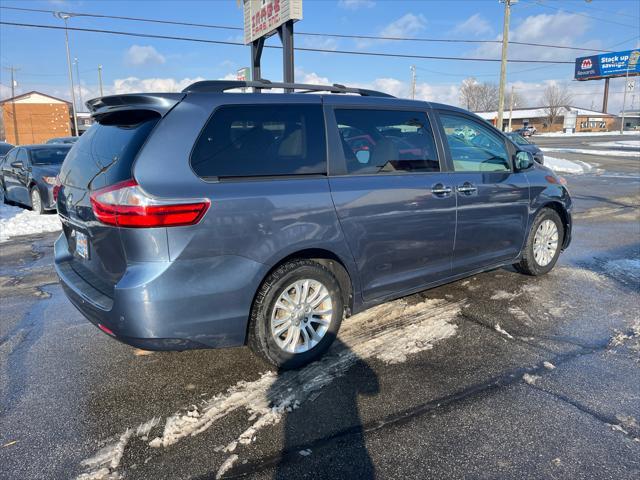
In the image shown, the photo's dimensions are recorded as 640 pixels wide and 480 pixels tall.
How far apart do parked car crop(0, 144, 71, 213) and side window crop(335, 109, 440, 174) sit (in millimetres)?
8139

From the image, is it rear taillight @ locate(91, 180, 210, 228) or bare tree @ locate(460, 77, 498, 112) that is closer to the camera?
rear taillight @ locate(91, 180, 210, 228)

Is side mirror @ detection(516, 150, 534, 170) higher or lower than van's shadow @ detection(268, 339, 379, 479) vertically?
higher

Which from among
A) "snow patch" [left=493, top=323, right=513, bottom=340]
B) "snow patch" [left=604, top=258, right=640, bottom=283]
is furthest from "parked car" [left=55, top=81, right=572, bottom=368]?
"snow patch" [left=604, top=258, right=640, bottom=283]

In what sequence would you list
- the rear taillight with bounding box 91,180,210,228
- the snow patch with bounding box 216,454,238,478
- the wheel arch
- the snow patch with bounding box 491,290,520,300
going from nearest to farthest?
the snow patch with bounding box 216,454,238,478 < the rear taillight with bounding box 91,180,210,228 < the snow patch with bounding box 491,290,520,300 < the wheel arch

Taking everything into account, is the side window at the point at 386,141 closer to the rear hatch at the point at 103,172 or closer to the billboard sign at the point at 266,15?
the rear hatch at the point at 103,172

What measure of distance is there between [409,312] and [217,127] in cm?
247

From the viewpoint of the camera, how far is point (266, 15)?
11.4 metres

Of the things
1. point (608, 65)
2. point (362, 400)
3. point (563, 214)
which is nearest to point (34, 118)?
point (563, 214)

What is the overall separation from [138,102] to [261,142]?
2.64 feet

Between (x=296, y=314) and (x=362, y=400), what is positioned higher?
(x=296, y=314)

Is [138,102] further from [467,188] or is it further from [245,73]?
[245,73]

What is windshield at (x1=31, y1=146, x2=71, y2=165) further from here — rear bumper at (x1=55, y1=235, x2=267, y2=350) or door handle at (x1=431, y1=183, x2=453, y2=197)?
door handle at (x1=431, y1=183, x2=453, y2=197)

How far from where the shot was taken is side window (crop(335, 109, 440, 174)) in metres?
3.48

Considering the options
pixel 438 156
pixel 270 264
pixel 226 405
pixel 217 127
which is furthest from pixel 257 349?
pixel 438 156
